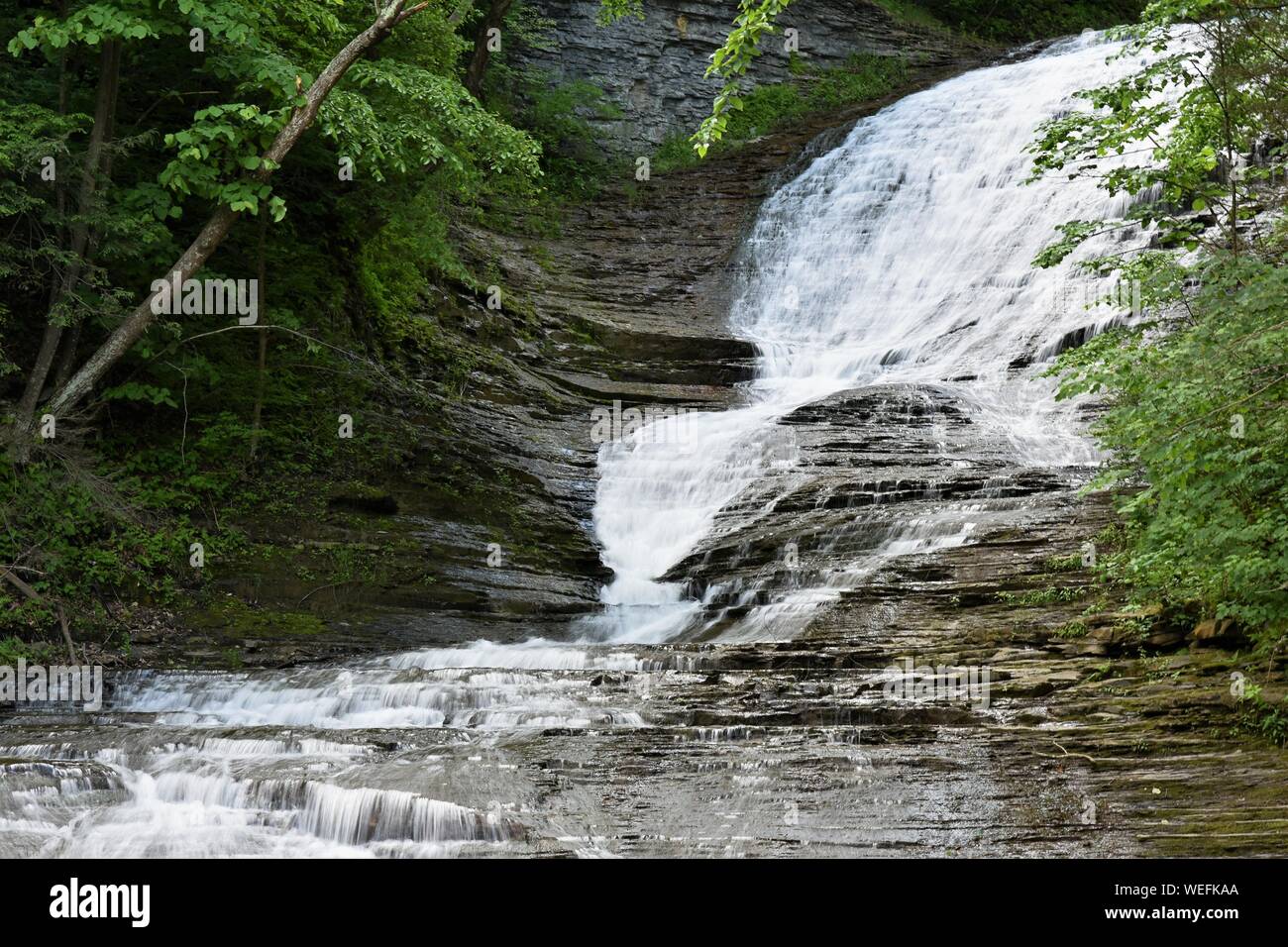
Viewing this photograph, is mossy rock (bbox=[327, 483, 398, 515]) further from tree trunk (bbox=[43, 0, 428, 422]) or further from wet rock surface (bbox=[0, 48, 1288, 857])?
tree trunk (bbox=[43, 0, 428, 422])

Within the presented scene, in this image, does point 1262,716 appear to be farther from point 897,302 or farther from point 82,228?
point 897,302

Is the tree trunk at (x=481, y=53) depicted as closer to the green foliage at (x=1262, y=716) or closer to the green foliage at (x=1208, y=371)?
the green foliage at (x=1208, y=371)

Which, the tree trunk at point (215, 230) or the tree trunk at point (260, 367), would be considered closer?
the tree trunk at point (215, 230)

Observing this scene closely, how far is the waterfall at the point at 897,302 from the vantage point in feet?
47.8

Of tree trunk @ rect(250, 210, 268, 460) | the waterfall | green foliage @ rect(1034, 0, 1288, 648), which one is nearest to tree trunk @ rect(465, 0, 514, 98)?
the waterfall

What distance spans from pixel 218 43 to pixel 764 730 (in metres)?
9.43

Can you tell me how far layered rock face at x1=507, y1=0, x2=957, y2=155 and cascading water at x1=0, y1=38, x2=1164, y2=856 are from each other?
4.65m

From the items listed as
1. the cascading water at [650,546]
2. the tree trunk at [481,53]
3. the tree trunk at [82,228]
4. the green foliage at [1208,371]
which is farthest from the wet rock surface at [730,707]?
the tree trunk at [481,53]

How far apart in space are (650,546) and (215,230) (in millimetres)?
6396

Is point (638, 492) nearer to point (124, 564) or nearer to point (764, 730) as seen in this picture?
point (124, 564)

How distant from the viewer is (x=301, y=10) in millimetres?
12109

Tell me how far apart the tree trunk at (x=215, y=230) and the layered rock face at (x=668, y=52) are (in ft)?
52.1

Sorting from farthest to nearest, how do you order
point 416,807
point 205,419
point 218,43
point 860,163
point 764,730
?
point 860,163 < point 205,419 < point 218,43 < point 764,730 < point 416,807
